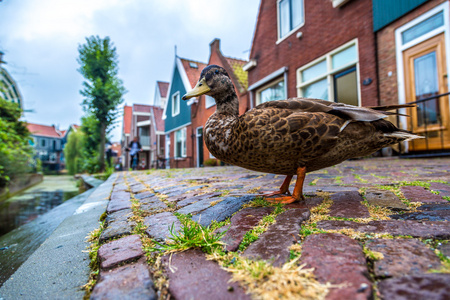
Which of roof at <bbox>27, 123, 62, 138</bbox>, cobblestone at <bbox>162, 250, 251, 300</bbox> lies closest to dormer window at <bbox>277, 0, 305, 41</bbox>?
cobblestone at <bbox>162, 250, 251, 300</bbox>

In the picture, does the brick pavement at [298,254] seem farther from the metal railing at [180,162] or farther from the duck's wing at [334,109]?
the metal railing at [180,162]

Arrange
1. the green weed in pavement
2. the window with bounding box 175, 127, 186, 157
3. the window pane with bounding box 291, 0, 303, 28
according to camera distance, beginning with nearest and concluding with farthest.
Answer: the green weed in pavement, the window pane with bounding box 291, 0, 303, 28, the window with bounding box 175, 127, 186, 157

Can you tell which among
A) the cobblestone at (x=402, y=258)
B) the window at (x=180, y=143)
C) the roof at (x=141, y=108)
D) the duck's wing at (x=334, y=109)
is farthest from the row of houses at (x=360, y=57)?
Result: the roof at (x=141, y=108)

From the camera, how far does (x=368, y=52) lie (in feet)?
21.9

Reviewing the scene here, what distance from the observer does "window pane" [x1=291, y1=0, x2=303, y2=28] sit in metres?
8.90

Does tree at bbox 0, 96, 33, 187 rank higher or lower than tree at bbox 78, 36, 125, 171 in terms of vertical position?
lower

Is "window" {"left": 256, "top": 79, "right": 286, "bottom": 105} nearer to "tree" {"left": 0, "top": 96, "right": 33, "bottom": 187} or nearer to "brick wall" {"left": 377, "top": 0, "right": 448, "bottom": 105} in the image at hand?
"brick wall" {"left": 377, "top": 0, "right": 448, "bottom": 105}

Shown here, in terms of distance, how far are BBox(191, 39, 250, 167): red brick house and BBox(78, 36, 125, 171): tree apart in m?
6.00

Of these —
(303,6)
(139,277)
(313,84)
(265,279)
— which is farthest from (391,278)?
(303,6)

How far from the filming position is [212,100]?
44.8 feet

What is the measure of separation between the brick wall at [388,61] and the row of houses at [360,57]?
22 mm

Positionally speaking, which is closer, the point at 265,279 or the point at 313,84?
the point at 265,279

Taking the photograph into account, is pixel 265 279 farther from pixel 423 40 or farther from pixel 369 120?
pixel 423 40

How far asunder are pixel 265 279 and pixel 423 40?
7008 mm
